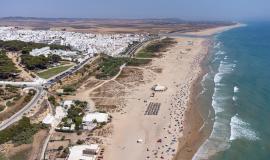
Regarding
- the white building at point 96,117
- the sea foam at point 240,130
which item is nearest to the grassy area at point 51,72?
the white building at point 96,117

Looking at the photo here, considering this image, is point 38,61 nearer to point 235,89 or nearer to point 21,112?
point 21,112

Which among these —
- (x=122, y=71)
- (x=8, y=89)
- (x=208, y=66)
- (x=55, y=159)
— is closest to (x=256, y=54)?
(x=208, y=66)

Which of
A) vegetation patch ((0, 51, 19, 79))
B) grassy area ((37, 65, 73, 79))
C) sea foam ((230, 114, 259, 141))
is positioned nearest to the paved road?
grassy area ((37, 65, 73, 79))

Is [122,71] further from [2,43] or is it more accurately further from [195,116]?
[2,43]

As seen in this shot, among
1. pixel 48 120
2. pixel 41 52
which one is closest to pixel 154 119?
pixel 48 120

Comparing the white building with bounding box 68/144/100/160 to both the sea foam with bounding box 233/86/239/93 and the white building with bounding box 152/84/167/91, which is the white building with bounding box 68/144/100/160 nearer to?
the white building with bounding box 152/84/167/91

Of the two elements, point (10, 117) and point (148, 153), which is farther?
point (10, 117)

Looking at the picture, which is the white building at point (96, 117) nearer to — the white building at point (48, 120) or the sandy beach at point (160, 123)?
the sandy beach at point (160, 123)

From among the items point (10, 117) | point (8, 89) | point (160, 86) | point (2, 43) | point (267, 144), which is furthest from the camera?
point (2, 43)
